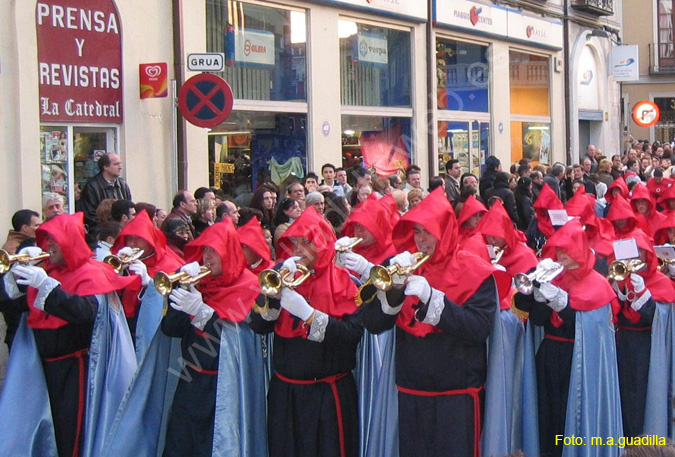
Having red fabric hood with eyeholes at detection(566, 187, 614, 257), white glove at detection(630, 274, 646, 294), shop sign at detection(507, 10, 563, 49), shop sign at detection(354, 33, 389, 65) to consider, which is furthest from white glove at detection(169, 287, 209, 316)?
shop sign at detection(507, 10, 563, 49)

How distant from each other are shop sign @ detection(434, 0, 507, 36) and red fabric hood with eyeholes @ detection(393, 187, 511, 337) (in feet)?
40.8

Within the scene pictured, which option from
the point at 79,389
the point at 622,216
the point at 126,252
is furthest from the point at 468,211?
the point at 79,389

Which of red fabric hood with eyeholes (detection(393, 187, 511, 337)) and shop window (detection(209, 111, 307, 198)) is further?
shop window (detection(209, 111, 307, 198))

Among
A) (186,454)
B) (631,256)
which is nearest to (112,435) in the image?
(186,454)

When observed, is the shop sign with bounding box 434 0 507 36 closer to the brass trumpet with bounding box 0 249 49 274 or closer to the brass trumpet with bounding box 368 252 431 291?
the brass trumpet with bounding box 0 249 49 274

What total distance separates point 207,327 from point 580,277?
229 cm

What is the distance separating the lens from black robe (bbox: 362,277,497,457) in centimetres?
507

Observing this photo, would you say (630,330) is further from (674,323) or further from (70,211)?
(70,211)

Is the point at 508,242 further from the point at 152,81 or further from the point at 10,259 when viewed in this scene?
the point at 152,81

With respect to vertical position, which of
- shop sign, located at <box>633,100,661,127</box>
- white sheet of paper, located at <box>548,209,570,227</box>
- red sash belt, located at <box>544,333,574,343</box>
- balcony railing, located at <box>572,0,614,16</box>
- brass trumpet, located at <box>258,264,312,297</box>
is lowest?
red sash belt, located at <box>544,333,574,343</box>

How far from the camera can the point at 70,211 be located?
408 inches

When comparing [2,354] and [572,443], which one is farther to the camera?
[2,354]

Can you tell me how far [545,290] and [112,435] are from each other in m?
2.70

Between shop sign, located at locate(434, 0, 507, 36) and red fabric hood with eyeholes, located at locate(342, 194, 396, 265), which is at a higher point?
shop sign, located at locate(434, 0, 507, 36)
